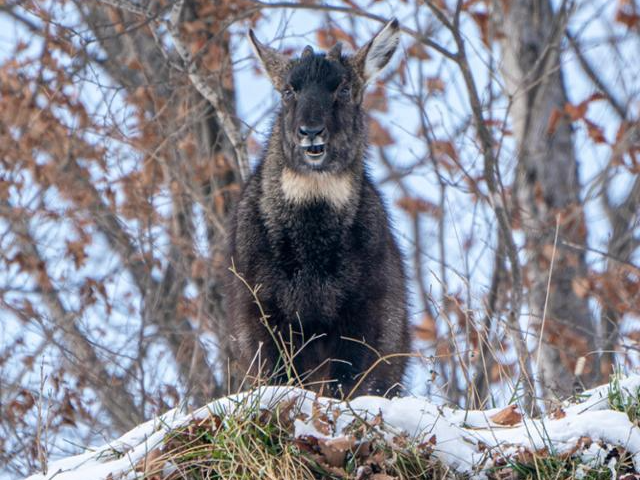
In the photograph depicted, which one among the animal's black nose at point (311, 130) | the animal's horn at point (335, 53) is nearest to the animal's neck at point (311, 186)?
the animal's black nose at point (311, 130)

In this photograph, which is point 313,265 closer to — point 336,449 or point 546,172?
point 336,449

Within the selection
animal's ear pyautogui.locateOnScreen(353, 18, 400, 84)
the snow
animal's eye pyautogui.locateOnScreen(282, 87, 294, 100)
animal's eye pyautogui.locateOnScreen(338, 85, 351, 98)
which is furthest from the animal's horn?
the snow

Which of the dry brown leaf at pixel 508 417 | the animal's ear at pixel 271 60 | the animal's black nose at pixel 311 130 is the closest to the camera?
the dry brown leaf at pixel 508 417

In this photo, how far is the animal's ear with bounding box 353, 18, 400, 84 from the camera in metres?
8.27

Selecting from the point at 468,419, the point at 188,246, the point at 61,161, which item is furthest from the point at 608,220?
the point at 468,419

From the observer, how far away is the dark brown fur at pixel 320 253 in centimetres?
726

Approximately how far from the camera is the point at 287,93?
26.2 feet

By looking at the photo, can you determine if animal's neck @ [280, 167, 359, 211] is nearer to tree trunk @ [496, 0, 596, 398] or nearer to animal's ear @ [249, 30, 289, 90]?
animal's ear @ [249, 30, 289, 90]

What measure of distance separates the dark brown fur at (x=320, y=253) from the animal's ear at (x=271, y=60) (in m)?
0.32

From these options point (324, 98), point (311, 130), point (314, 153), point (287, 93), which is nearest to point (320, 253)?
point (314, 153)

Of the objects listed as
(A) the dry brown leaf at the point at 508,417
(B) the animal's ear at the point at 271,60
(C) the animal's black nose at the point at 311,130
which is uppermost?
(B) the animal's ear at the point at 271,60

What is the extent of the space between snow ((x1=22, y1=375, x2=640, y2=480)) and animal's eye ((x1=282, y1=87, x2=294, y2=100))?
9.08 feet

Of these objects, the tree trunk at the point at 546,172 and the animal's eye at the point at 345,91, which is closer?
the animal's eye at the point at 345,91

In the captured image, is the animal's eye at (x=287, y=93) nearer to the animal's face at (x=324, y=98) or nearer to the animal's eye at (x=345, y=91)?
the animal's face at (x=324, y=98)
